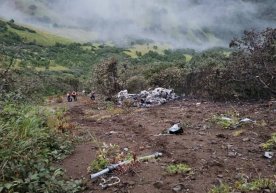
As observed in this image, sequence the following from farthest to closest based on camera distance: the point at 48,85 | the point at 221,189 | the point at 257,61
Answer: the point at 48,85, the point at 257,61, the point at 221,189

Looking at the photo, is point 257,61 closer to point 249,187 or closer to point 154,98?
point 154,98

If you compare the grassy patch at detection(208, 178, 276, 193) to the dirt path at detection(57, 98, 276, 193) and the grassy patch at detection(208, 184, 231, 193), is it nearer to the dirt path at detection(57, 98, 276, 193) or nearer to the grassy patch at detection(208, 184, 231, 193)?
the grassy patch at detection(208, 184, 231, 193)

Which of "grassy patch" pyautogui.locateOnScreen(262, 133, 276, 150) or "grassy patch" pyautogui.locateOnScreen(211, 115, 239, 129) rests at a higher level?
"grassy patch" pyautogui.locateOnScreen(211, 115, 239, 129)

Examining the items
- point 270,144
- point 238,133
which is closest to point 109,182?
point 270,144

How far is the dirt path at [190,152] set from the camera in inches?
302

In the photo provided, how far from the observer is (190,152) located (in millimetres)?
9633

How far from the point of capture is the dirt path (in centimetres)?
768

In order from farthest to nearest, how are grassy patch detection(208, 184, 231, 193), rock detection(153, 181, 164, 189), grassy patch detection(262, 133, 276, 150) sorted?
1. grassy patch detection(262, 133, 276, 150)
2. rock detection(153, 181, 164, 189)
3. grassy patch detection(208, 184, 231, 193)

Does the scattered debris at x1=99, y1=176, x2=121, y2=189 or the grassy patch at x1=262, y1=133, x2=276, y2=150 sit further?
the grassy patch at x1=262, y1=133, x2=276, y2=150

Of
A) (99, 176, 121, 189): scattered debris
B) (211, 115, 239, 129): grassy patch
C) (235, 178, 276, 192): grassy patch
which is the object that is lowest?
(99, 176, 121, 189): scattered debris

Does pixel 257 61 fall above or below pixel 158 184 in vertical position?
above

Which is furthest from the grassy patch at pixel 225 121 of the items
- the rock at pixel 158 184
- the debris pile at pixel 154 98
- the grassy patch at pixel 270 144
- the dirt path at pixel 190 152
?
the debris pile at pixel 154 98

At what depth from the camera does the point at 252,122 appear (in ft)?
41.8

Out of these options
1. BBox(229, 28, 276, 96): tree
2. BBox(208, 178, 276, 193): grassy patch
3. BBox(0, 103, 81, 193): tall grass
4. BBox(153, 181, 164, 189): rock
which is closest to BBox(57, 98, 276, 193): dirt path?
BBox(153, 181, 164, 189): rock
